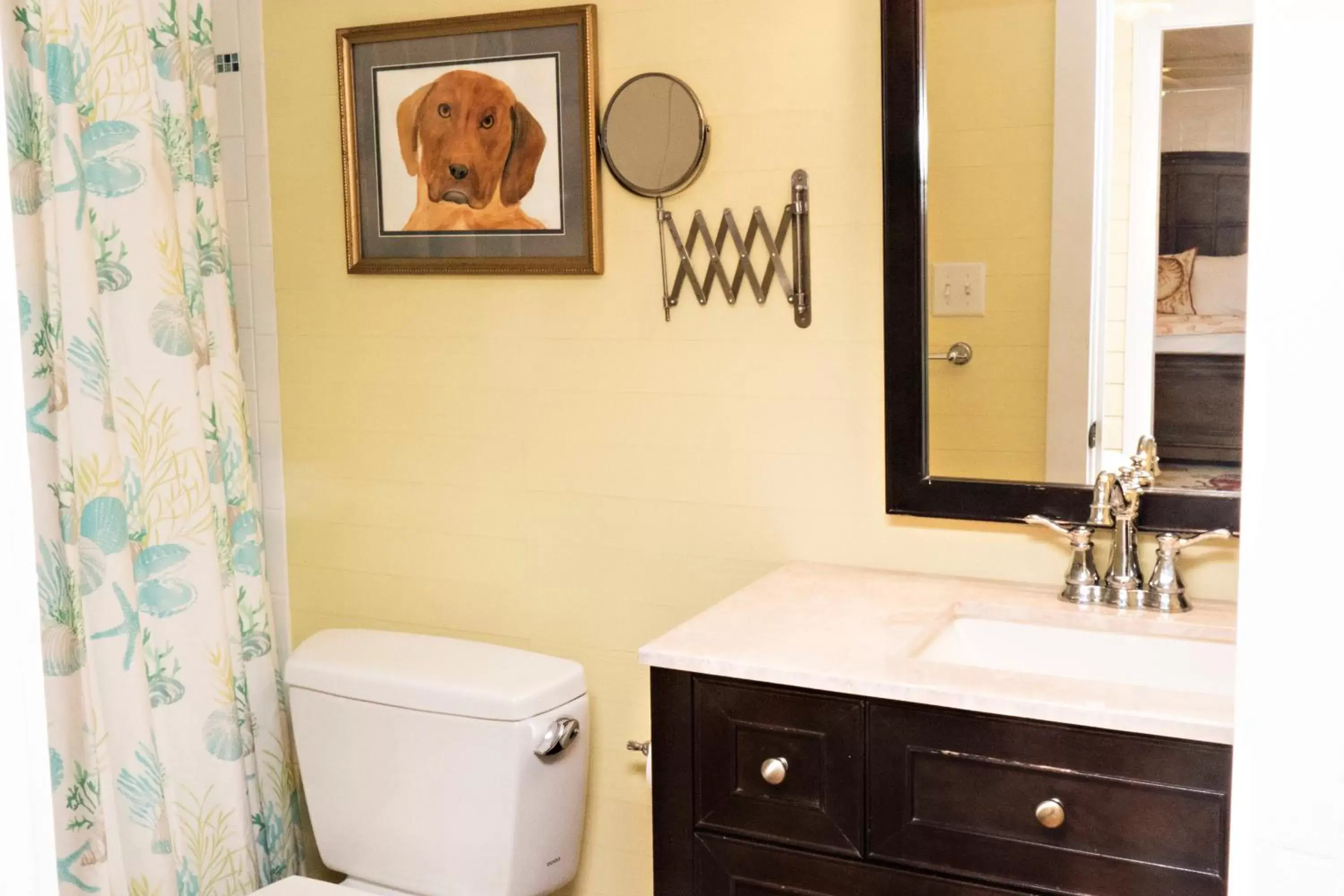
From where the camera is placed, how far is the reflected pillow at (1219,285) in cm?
167

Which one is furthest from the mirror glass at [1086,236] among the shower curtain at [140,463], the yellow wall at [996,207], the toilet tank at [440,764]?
the shower curtain at [140,463]

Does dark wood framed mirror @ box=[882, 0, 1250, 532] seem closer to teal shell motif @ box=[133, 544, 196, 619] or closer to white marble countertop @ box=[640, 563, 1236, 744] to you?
white marble countertop @ box=[640, 563, 1236, 744]

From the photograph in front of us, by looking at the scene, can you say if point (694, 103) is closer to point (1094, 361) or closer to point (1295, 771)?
point (1094, 361)

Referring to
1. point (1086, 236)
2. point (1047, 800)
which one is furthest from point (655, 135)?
Result: point (1047, 800)

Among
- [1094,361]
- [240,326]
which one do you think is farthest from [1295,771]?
[240,326]

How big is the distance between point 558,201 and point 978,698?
1074mm

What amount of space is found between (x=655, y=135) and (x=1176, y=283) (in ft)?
2.60

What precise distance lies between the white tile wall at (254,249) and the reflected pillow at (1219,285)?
156 cm

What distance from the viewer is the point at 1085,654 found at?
1.70 metres

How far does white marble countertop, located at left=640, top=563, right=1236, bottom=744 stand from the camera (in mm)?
1373

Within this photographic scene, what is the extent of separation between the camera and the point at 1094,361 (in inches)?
69.4

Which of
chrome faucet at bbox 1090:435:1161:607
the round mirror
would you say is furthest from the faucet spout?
the round mirror

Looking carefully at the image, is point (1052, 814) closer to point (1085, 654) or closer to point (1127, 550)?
point (1085, 654)

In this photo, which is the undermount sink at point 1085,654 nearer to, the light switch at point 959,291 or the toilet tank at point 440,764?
the light switch at point 959,291
